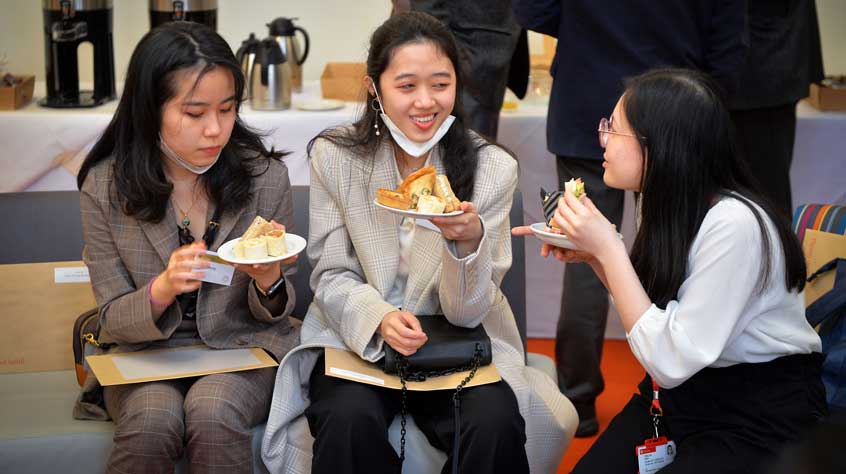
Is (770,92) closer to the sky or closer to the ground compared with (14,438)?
closer to the sky

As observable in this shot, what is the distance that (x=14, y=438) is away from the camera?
2.29 meters

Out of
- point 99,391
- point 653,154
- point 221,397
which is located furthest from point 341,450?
point 653,154

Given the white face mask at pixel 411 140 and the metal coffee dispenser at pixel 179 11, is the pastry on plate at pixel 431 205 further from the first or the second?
the metal coffee dispenser at pixel 179 11

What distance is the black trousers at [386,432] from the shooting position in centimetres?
221

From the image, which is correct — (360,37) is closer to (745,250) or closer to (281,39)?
(281,39)

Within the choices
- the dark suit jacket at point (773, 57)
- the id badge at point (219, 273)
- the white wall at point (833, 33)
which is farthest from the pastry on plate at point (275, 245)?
the white wall at point (833, 33)

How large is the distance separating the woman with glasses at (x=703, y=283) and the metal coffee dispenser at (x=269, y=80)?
199cm

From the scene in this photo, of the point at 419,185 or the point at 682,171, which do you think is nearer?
the point at 682,171

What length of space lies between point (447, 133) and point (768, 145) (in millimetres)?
1568

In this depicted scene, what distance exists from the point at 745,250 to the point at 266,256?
100 centimetres

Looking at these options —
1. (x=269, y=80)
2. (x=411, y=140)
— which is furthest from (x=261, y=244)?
(x=269, y=80)

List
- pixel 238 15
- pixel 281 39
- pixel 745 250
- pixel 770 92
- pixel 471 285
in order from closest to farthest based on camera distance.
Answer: pixel 745 250 < pixel 471 285 < pixel 770 92 < pixel 281 39 < pixel 238 15

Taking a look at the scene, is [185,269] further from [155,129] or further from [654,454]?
[654,454]

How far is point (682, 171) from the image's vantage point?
2.10 meters
